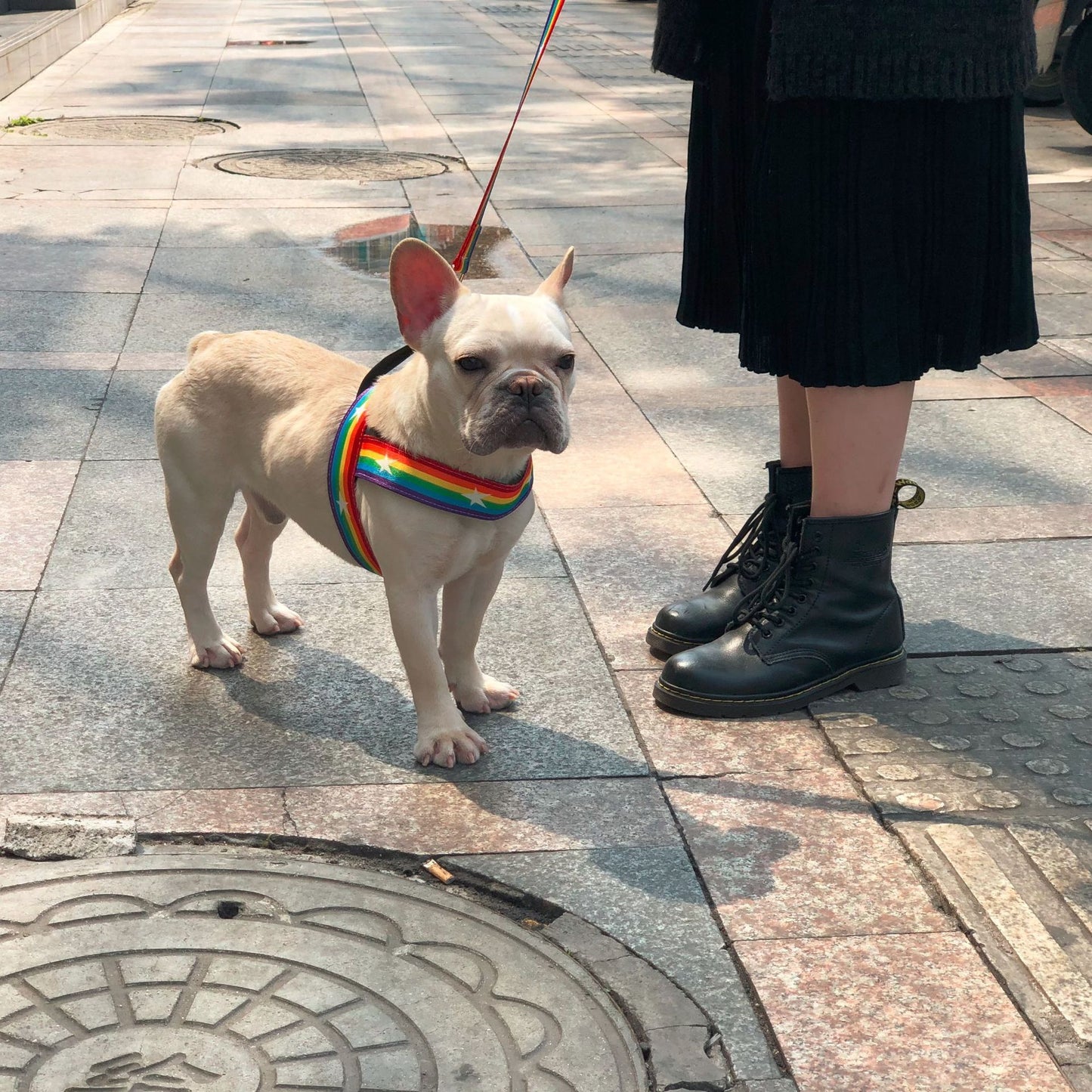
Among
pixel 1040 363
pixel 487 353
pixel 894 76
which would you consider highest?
pixel 894 76

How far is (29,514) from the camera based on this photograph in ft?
14.0

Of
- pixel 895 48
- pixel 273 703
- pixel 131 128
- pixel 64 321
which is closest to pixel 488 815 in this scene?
pixel 273 703

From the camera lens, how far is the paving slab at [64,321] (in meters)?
5.95

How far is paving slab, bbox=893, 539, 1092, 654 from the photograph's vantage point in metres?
3.63

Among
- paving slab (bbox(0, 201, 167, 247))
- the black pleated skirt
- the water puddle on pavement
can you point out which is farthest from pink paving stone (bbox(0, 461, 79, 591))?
paving slab (bbox(0, 201, 167, 247))

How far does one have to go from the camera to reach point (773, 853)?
108 inches

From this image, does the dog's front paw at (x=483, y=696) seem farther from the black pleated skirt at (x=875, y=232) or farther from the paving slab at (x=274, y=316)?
the paving slab at (x=274, y=316)

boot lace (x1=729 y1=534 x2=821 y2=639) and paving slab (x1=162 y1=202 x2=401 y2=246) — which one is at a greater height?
boot lace (x1=729 y1=534 x2=821 y2=639)

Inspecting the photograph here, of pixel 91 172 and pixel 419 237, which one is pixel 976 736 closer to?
pixel 419 237

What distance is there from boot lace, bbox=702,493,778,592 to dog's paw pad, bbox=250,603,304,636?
1052 millimetres

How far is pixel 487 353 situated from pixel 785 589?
1.02 m

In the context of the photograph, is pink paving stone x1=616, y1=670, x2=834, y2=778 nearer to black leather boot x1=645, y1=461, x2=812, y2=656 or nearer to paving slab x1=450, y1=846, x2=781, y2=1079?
black leather boot x1=645, y1=461, x2=812, y2=656

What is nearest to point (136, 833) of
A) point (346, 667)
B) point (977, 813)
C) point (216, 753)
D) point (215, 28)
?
point (216, 753)

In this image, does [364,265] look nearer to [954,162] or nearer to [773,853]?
[954,162]
